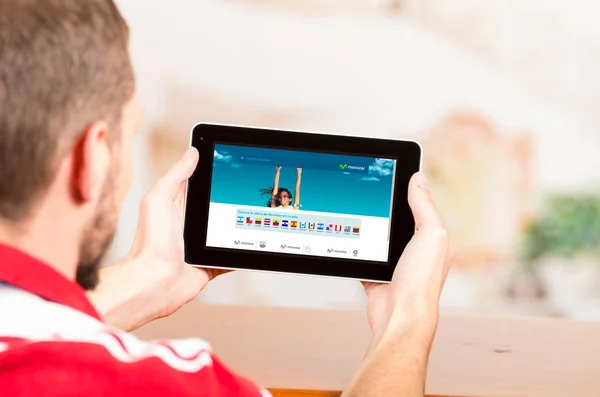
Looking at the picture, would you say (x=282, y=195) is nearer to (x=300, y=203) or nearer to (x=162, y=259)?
(x=300, y=203)

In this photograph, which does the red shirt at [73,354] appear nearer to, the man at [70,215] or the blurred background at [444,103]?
the man at [70,215]

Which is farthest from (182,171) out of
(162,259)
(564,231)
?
(564,231)

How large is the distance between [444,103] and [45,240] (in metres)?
1.25

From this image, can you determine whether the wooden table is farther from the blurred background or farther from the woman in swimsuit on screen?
the blurred background

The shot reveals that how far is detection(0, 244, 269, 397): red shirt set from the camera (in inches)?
13.4

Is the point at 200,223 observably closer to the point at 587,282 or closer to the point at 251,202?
the point at 251,202

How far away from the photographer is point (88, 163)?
0.44m

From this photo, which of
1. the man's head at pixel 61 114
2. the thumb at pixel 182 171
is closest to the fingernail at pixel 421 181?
the thumb at pixel 182 171

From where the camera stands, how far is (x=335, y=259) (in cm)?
73

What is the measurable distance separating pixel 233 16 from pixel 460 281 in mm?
795

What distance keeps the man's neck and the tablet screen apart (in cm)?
30

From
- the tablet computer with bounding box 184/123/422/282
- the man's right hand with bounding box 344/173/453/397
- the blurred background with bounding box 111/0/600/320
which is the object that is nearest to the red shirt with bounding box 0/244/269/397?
the man's right hand with bounding box 344/173/453/397

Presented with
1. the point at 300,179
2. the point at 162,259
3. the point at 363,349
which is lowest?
the point at 363,349

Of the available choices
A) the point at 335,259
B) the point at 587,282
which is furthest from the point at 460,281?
the point at 335,259
